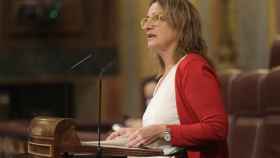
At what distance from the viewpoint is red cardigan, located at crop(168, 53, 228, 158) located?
7.01 feet

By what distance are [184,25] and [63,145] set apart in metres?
0.56

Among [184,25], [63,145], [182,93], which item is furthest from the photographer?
[184,25]

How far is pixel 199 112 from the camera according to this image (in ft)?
7.10

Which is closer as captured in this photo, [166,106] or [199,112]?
[199,112]

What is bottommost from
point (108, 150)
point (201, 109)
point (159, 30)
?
point (108, 150)

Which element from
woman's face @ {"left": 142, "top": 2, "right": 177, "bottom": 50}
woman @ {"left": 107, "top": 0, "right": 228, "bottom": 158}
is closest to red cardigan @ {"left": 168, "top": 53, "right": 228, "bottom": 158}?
woman @ {"left": 107, "top": 0, "right": 228, "bottom": 158}

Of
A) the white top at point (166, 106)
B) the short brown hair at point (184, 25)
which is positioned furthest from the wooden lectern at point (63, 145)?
the short brown hair at point (184, 25)

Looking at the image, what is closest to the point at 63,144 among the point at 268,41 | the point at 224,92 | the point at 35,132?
the point at 35,132

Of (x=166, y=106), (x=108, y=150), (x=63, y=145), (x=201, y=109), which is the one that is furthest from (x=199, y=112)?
(x=63, y=145)

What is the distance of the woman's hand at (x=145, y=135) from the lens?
7.02 feet

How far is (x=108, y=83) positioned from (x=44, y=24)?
2.96 feet

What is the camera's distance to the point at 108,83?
780 centimetres

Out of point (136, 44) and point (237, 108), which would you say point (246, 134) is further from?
point (136, 44)

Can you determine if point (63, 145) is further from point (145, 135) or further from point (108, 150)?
point (145, 135)
